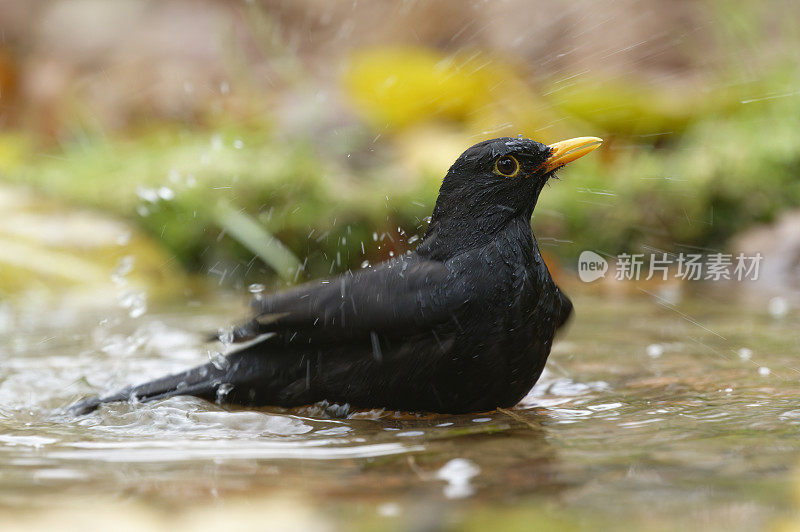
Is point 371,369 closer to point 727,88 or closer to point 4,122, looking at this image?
point 727,88

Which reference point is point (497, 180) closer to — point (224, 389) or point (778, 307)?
point (224, 389)

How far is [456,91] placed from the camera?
9.80m

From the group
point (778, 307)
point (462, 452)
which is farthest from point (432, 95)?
point (462, 452)

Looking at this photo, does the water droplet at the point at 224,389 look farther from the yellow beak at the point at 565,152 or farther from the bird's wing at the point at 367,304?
the yellow beak at the point at 565,152

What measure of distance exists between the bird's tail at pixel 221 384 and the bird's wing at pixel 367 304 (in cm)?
14

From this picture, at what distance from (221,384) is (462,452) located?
1.31m

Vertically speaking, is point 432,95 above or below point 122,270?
above

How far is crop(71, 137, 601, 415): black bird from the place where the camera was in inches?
113

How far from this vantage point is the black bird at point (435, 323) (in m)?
2.88

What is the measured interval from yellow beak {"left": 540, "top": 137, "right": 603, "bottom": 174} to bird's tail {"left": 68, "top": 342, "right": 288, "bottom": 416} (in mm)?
1224

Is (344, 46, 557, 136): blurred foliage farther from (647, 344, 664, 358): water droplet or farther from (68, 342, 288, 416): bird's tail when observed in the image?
(68, 342, 288, 416): bird's tail

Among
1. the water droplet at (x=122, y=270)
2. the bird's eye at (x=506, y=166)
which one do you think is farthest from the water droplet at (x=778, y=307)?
the water droplet at (x=122, y=270)

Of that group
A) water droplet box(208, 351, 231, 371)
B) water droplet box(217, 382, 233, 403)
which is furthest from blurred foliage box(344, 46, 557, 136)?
water droplet box(217, 382, 233, 403)

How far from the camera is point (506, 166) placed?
3279 mm
